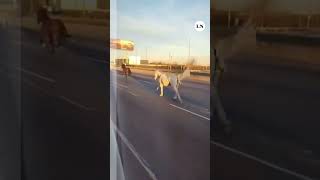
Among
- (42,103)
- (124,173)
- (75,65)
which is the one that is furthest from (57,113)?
(124,173)

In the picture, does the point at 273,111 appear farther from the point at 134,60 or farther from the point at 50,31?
the point at 50,31

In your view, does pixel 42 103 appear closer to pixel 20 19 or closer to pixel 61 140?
pixel 61 140

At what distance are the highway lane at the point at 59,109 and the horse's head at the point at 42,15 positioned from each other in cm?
15

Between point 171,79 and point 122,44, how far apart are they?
0.42 meters

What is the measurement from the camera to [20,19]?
3471 mm

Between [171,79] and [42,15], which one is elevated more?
[42,15]

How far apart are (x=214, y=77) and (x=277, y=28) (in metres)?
0.42

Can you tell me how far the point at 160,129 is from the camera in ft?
9.37

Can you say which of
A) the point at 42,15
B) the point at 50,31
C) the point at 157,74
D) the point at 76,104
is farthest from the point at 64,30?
the point at 157,74

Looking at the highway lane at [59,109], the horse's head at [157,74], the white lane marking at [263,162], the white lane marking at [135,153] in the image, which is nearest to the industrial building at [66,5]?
the highway lane at [59,109]

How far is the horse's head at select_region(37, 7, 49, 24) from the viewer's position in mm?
3342

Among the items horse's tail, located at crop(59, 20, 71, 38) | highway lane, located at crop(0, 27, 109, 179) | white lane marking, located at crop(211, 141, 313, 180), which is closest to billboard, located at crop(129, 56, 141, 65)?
highway lane, located at crop(0, 27, 109, 179)

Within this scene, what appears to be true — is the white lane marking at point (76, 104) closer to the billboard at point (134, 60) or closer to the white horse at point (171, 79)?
the billboard at point (134, 60)

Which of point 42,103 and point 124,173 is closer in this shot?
point 124,173
